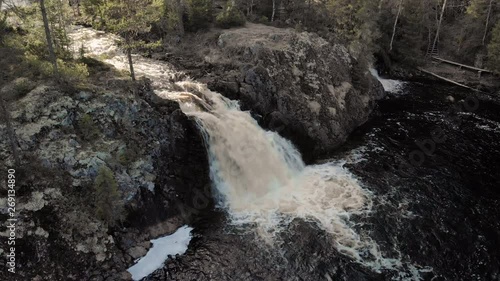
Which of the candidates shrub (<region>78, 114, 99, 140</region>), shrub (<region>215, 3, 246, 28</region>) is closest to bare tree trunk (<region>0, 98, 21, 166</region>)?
shrub (<region>78, 114, 99, 140</region>)

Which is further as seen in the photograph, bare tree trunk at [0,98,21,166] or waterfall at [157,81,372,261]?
waterfall at [157,81,372,261]

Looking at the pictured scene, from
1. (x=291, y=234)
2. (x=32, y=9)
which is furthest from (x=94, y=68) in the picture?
(x=291, y=234)

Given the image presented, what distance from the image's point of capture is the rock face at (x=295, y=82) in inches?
955

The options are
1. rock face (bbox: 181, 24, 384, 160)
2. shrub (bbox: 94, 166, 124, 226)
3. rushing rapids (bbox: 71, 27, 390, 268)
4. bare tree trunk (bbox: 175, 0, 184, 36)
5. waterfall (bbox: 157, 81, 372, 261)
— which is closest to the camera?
shrub (bbox: 94, 166, 124, 226)

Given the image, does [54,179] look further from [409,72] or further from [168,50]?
[409,72]

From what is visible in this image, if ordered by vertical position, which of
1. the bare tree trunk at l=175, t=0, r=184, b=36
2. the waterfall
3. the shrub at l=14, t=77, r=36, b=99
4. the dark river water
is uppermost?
the bare tree trunk at l=175, t=0, r=184, b=36

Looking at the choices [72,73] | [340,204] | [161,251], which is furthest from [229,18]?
[161,251]

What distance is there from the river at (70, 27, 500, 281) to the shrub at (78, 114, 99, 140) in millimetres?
5176

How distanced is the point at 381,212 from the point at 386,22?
35.0 metres

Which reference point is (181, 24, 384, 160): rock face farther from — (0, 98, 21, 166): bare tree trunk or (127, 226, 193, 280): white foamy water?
(0, 98, 21, 166): bare tree trunk

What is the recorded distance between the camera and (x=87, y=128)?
1681cm

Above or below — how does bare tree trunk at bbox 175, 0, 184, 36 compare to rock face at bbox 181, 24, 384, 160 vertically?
above

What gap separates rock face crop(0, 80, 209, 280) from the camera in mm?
13703

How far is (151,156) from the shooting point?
57.6 ft
